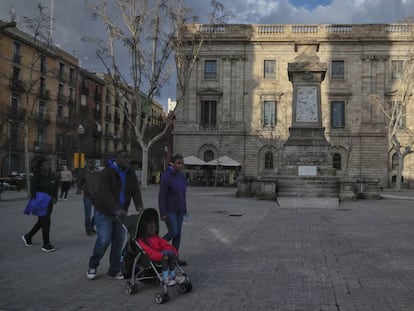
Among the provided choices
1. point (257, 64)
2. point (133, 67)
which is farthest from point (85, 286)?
point (257, 64)

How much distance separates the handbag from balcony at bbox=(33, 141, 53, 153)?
4708 centimetres

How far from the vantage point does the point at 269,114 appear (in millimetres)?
48594

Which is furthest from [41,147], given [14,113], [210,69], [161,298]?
[161,298]

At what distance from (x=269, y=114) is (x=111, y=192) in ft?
142

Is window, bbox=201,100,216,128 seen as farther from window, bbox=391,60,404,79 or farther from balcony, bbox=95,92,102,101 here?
balcony, bbox=95,92,102,101

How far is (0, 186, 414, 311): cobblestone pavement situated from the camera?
5363 mm

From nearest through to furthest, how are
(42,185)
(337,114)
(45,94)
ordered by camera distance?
1. (42,185)
2. (337,114)
3. (45,94)

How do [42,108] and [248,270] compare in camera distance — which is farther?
[42,108]

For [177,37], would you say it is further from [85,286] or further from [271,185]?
[85,286]

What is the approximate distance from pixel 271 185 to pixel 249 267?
1461 cm

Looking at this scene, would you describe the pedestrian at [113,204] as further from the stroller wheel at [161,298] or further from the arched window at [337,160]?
the arched window at [337,160]

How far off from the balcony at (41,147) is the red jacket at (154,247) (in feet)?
166

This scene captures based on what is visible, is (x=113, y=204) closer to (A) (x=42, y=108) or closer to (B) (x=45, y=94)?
(B) (x=45, y=94)

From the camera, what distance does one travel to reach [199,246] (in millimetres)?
9172
